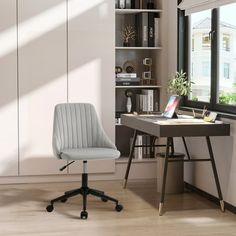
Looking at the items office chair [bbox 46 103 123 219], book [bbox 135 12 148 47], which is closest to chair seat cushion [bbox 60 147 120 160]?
office chair [bbox 46 103 123 219]

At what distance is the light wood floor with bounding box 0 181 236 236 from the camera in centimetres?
431

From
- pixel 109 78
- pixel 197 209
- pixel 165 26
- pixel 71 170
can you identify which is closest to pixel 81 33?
pixel 109 78

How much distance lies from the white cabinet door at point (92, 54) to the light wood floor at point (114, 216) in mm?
844

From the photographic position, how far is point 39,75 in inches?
237

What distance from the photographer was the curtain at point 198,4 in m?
5.03

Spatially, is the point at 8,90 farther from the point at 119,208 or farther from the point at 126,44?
the point at 119,208

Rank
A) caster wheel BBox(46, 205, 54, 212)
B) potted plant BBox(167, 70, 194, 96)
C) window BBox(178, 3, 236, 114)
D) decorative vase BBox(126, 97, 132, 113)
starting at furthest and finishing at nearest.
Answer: decorative vase BBox(126, 97, 132, 113), potted plant BBox(167, 70, 194, 96), window BBox(178, 3, 236, 114), caster wheel BBox(46, 205, 54, 212)

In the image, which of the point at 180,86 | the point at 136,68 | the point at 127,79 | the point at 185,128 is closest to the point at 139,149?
the point at 127,79

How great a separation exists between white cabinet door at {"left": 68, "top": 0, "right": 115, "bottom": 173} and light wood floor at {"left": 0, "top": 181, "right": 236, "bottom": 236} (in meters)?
0.84

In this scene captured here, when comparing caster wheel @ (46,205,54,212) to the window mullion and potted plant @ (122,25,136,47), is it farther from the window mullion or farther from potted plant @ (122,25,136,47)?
potted plant @ (122,25,136,47)

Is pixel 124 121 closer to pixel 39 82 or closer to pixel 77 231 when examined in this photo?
pixel 39 82

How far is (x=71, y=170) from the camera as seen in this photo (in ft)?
20.2

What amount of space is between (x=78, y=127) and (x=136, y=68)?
1.70 metres

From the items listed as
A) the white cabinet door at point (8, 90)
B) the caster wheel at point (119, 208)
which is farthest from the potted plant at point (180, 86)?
the white cabinet door at point (8, 90)
